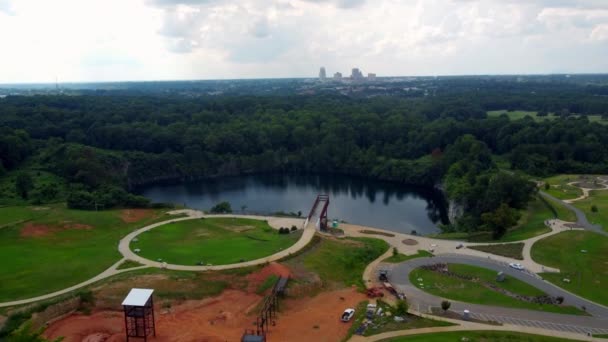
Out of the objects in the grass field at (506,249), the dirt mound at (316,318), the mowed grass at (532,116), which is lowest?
the dirt mound at (316,318)

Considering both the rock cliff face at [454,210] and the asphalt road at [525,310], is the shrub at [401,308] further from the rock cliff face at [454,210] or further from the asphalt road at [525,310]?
the rock cliff face at [454,210]

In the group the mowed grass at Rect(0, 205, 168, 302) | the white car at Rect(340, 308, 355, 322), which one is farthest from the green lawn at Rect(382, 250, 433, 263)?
the mowed grass at Rect(0, 205, 168, 302)

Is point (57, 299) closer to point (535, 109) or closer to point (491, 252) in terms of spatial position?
point (491, 252)

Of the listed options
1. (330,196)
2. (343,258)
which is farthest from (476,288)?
(330,196)

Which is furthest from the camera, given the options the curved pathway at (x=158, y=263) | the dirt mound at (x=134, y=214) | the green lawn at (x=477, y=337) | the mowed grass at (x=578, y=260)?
the dirt mound at (x=134, y=214)

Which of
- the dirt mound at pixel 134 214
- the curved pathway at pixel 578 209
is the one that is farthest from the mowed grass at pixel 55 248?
the curved pathway at pixel 578 209

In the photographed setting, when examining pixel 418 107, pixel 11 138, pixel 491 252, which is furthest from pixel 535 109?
pixel 11 138
